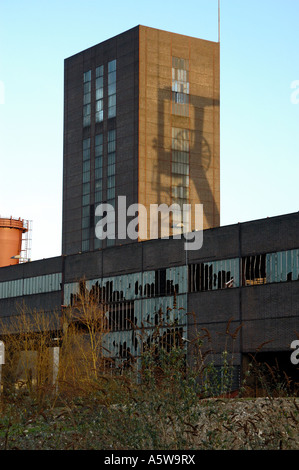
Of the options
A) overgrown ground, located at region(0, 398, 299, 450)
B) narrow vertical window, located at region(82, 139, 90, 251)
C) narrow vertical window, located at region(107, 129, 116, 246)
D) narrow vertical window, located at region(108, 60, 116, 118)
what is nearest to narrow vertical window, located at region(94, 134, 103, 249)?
narrow vertical window, located at region(107, 129, 116, 246)

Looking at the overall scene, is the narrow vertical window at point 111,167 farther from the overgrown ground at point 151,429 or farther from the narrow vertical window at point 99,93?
the overgrown ground at point 151,429

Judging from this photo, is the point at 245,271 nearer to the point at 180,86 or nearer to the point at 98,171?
the point at 98,171

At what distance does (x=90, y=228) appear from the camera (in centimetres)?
9700

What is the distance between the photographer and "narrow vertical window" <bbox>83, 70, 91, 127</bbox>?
99.5 m

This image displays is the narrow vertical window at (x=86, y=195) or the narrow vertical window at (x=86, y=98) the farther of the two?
the narrow vertical window at (x=86, y=98)

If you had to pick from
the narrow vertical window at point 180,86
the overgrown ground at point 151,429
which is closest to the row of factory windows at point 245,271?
the overgrown ground at point 151,429

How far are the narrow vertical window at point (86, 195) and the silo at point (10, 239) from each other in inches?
349

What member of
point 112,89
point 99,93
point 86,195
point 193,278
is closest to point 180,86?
point 112,89

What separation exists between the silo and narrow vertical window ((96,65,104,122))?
17353 mm

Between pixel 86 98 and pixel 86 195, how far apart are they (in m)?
12.7

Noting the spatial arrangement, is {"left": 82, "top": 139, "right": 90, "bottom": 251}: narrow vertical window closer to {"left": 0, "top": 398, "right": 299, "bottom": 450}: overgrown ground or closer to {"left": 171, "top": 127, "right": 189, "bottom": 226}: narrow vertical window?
{"left": 171, "top": 127, "right": 189, "bottom": 226}: narrow vertical window

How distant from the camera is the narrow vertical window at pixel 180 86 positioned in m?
96.6
